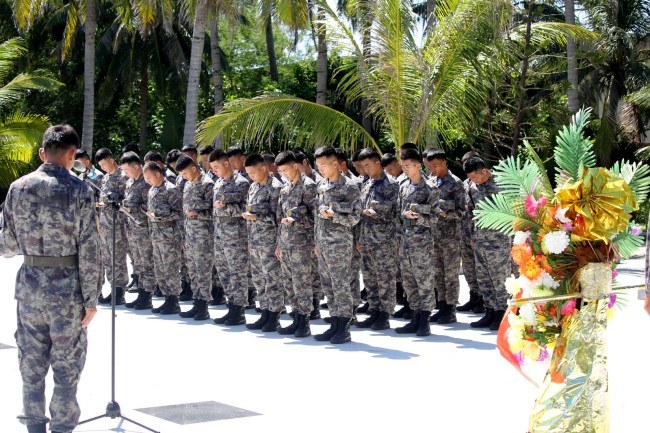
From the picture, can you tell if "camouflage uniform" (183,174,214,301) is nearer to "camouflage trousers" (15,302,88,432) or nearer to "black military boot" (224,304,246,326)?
"black military boot" (224,304,246,326)

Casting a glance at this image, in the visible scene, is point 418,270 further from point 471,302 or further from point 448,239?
point 471,302

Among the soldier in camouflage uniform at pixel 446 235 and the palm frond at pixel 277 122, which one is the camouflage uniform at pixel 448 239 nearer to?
the soldier in camouflage uniform at pixel 446 235

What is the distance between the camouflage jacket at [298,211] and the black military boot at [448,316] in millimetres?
1759

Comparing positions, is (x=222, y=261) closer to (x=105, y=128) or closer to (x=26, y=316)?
(x=26, y=316)

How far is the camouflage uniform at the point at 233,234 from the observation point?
1050 centimetres

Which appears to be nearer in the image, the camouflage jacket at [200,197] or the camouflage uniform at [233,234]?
the camouflage uniform at [233,234]

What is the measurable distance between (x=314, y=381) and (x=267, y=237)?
2.82 m

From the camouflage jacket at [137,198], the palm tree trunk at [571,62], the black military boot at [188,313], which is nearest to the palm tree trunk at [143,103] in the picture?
the palm tree trunk at [571,62]

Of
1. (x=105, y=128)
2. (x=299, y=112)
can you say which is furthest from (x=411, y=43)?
(x=105, y=128)

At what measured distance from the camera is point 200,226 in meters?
11.1

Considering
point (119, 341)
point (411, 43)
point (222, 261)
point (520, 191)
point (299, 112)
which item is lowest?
point (119, 341)

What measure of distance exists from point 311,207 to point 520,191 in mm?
4740

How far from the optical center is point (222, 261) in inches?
429

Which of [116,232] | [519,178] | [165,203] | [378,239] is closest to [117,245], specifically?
[116,232]
